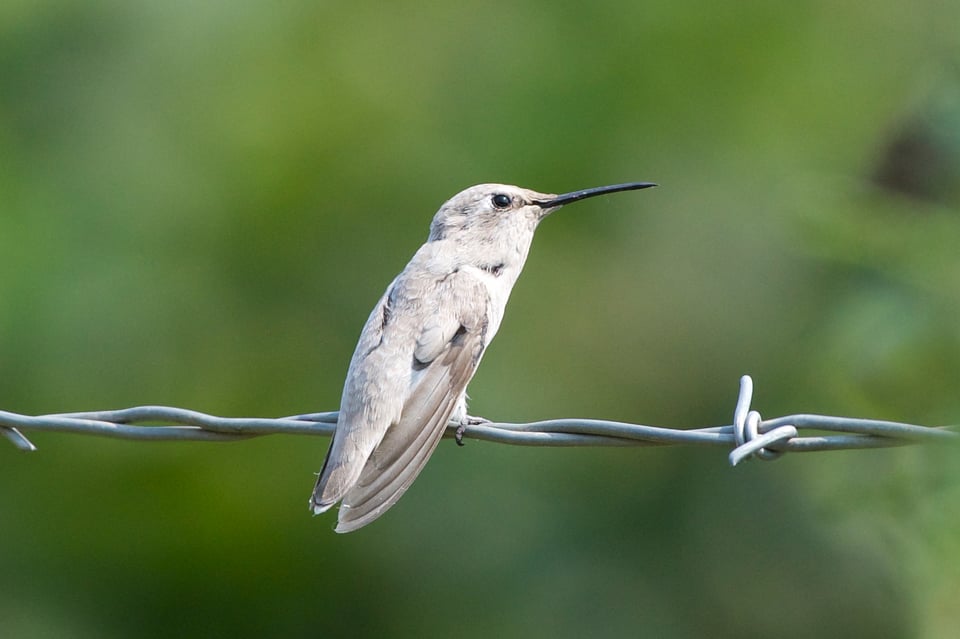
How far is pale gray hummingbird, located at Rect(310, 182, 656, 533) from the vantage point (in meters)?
4.54

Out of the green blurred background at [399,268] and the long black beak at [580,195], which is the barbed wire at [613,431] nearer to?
the long black beak at [580,195]

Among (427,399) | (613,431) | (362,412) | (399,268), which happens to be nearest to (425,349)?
(427,399)

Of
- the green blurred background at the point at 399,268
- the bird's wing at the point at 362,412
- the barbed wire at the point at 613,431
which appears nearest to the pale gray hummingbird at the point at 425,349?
the bird's wing at the point at 362,412

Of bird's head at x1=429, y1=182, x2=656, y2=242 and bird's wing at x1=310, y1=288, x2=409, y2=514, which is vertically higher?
bird's head at x1=429, y1=182, x2=656, y2=242

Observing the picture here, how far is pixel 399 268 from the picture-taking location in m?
10.2

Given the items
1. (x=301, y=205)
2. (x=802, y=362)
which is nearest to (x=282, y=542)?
(x=301, y=205)

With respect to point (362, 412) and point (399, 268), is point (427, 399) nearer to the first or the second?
point (362, 412)

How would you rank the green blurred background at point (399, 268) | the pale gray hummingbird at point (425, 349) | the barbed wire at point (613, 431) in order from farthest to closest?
the green blurred background at point (399, 268) < the pale gray hummingbird at point (425, 349) < the barbed wire at point (613, 431)

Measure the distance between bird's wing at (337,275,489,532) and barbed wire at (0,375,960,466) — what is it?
357 mm

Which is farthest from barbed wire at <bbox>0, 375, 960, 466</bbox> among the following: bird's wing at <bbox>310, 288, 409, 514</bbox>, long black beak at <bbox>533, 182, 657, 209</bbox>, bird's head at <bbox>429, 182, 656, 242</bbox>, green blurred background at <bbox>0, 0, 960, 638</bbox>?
green blurred background at <bbox>0, 0, 960, 638</bbox>

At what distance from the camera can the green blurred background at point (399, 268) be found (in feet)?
29.6

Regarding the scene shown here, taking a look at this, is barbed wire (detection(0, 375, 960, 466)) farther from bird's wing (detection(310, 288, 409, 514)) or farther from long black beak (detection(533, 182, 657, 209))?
long black beak (detection(533, 182, 657, 209))

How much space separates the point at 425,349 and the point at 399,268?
16.8 ft

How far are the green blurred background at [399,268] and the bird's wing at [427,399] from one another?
2.35 m
